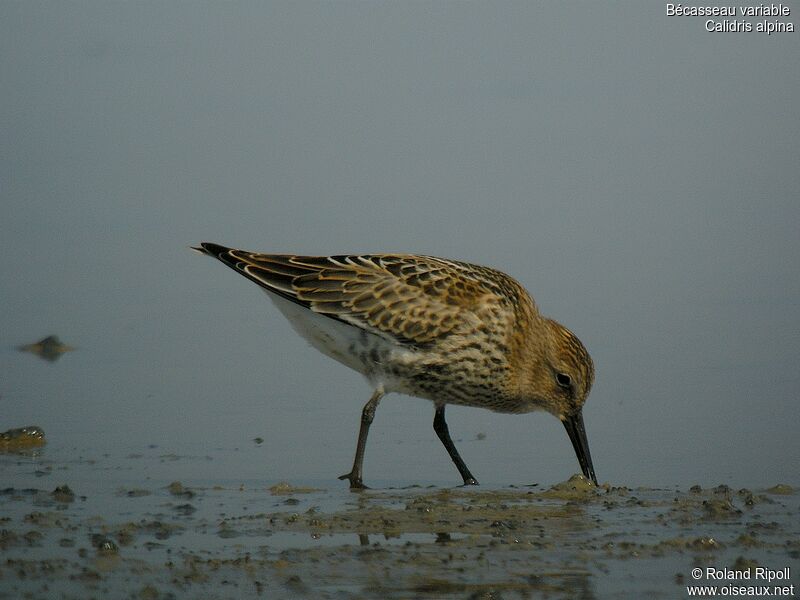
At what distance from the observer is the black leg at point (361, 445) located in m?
8.16

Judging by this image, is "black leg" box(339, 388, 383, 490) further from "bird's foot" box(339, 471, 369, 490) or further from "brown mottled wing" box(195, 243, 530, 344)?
"brown mottled wing" box(195, 243, 530, 344)

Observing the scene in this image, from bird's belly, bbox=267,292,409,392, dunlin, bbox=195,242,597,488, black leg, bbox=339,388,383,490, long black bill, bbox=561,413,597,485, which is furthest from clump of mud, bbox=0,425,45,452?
long black bill, bbox=561,413,597,485

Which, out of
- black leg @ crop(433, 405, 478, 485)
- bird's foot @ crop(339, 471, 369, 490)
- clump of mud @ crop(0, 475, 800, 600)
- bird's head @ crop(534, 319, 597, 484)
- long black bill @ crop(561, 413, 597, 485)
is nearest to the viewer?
clump of mud @ crop(0, 475, 800, 600)

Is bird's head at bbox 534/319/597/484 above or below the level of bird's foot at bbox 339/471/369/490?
above

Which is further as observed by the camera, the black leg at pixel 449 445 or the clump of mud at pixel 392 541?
the black leg at pixel 449 445

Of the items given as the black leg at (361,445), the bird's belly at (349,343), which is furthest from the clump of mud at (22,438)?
the black leg at (361,445)

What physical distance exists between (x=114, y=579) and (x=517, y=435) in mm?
4762

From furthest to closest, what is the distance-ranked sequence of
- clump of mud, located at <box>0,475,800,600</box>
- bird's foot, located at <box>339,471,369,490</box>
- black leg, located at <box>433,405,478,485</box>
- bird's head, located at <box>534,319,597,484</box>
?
bird's head, located at <box>534,319,597,484</box>
black leg, located at <box>433,405,478,485</box>
bird's foot, located at <box>339,471,369,490</box>
clump of mud, located at <box>0,475,800,600</box>

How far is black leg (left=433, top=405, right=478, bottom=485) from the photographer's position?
28.0 ft

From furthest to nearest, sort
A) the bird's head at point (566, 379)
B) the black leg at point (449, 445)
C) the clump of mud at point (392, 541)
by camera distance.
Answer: the bird's head at point (566, 379), the black leg at point (449, 445), the clump of mud at point (392, 541)

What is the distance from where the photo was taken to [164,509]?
705 cm

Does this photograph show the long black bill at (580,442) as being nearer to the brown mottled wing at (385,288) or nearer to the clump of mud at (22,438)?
the brown mottled wing at (385,288)

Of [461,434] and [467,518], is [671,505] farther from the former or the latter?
[461,434]

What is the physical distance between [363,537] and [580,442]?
2.77m
